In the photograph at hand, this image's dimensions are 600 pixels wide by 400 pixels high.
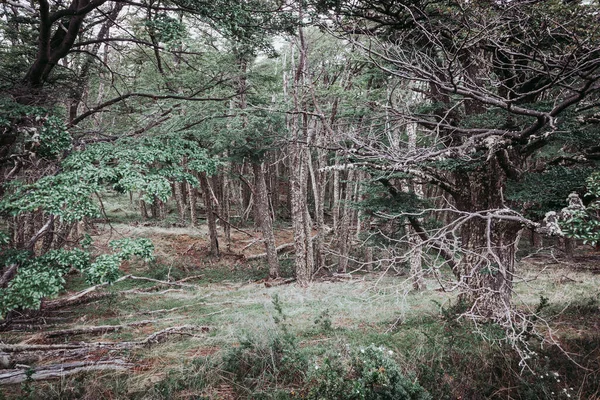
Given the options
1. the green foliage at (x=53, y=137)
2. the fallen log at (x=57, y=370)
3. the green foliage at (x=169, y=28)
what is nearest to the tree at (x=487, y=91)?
A: the green foliage at (x=169, y=28)

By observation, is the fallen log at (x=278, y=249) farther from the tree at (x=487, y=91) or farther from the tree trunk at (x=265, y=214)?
the tree at (x=487, y=91)

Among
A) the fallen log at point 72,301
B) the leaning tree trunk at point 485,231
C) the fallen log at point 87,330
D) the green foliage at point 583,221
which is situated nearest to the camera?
the green foliage at point 583,221

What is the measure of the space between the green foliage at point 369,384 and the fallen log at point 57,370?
103 inches

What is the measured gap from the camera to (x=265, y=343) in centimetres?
459

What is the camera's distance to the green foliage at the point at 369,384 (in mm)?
3277

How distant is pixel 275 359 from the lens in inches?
170

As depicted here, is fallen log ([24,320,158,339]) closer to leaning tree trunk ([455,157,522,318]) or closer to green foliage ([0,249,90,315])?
green foliage ([0,249,90,315])

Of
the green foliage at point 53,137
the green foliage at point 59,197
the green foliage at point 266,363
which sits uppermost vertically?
the green foliage at point 53,137

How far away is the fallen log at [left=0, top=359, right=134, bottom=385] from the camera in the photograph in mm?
3750

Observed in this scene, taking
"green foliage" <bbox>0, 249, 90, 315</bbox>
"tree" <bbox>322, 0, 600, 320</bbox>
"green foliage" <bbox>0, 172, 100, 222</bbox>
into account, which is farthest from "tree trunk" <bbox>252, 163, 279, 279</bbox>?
"green foliage" <bbox>0, 172, 100, 222</bbox>

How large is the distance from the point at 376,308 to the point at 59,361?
616 cm

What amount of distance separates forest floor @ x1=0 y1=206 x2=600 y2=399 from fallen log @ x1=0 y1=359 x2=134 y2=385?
29 mm

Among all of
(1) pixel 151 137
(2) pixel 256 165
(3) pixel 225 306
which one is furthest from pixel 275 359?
(2) pixel 256 165

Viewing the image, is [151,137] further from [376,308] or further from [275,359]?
[376,308]
